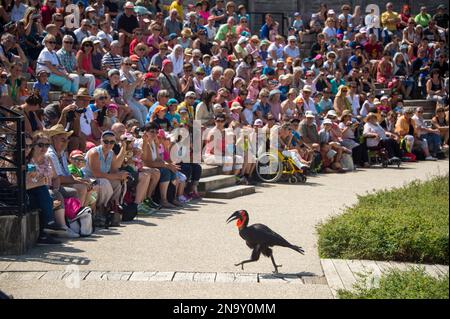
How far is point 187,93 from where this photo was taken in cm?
1817

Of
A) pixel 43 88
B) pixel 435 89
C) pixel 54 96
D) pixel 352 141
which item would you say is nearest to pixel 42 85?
pixel 43 88

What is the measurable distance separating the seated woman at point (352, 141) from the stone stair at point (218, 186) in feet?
16.4

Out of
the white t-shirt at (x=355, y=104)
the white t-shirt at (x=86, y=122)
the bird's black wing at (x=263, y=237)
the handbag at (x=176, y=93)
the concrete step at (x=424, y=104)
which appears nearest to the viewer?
the bird's black wing at (x=263, y=237)

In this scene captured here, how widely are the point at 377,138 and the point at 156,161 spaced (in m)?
9.05

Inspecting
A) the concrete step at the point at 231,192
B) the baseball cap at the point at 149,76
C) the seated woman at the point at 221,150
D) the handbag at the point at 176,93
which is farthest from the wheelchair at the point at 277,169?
the baseball cap at the point at 149,76

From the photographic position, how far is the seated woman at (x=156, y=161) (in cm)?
1488

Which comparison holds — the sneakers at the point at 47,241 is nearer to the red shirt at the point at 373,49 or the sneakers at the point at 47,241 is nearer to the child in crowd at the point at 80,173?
the child in crowd at the point at 80,173

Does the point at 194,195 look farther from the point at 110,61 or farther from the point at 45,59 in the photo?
the point at 110,61

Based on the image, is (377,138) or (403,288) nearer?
(403,288)

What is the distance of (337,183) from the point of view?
1912cm

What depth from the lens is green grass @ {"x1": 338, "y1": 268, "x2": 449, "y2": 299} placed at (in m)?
8.33

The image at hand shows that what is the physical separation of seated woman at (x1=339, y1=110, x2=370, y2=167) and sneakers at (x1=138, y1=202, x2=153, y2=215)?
835 centimetres
